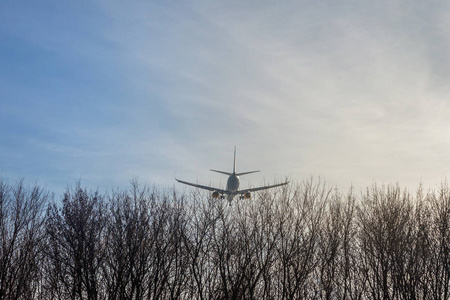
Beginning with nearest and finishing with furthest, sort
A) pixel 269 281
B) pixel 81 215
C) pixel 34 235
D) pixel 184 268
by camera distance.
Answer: pixel 269 281, pixel 184 268, pixel 81 215, pixel 34 235

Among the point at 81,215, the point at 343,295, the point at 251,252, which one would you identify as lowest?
the point at 343,295

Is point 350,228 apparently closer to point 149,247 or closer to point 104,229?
point 149,247

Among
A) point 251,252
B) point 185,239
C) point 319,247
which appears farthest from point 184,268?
point 319,247

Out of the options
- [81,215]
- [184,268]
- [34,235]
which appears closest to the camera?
[184,268]

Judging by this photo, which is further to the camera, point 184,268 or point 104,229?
point 104,229

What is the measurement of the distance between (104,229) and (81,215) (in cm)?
211

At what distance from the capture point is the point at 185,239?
32906 mm

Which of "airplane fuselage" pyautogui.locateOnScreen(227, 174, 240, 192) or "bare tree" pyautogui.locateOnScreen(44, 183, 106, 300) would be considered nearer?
"bare tree" pyautogui.locateOnScreen(44, 183, 106, 300)

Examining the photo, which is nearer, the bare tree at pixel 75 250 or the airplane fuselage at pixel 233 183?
the bare tree at pixel 75 250

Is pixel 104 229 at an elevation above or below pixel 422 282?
above

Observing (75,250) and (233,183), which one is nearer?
(75,250)

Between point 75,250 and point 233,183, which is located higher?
point 233,183

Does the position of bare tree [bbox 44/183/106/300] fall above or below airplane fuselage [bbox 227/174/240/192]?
below

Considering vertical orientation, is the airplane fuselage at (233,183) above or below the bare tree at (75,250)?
above
